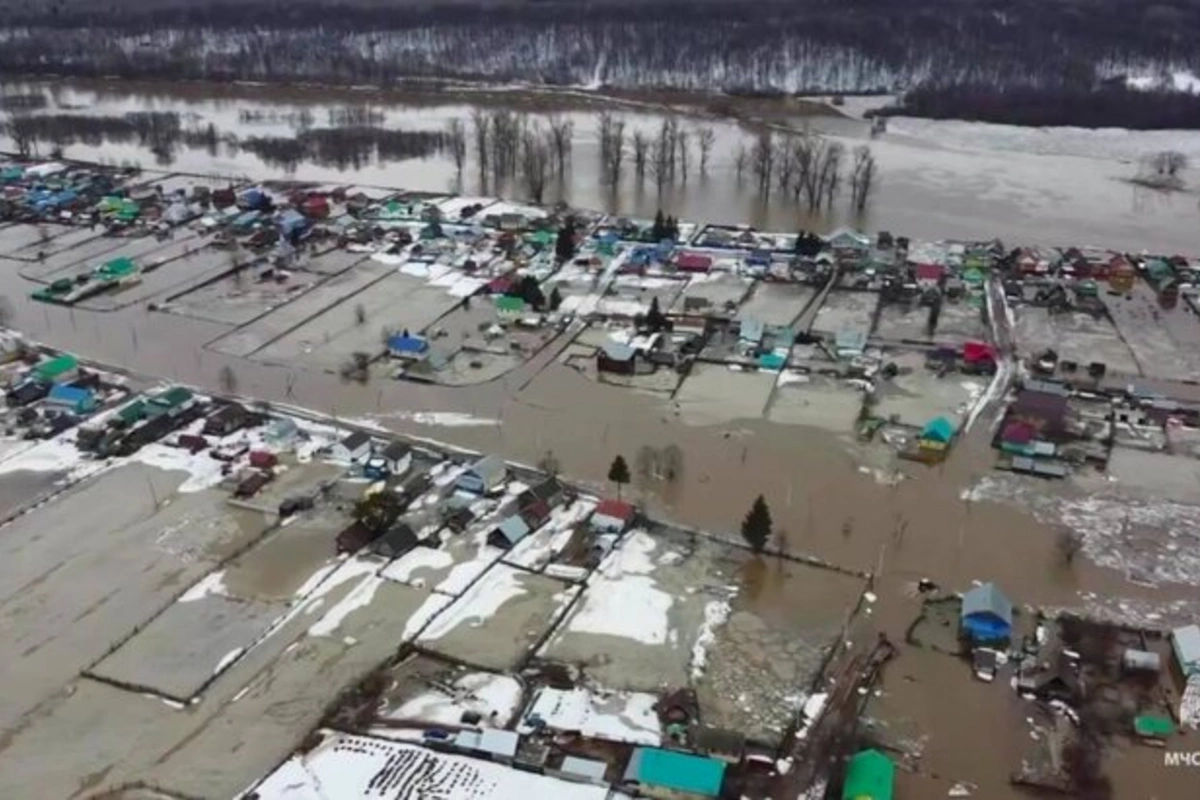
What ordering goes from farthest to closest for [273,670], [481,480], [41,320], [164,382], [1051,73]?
[1051,73] < [41,320] < [164,382] < [481,480] < [273,670]

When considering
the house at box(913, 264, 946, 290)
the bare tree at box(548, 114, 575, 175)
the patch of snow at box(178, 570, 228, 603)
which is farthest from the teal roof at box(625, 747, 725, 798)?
the bare tree at box(548, 114, 575, 175)

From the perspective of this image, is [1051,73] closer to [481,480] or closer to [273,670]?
[481,480]

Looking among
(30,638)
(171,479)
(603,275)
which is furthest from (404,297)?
(30,638)

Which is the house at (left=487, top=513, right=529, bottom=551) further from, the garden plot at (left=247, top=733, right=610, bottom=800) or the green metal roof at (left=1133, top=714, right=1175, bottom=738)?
the green metal roof at (left=1133, top=714, right=1175, bottom=738)

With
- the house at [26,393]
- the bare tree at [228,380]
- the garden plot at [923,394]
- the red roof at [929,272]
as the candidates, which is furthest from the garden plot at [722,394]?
the house at [26,393]

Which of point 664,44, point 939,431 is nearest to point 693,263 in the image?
point 939,431

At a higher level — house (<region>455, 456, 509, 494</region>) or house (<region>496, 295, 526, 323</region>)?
house (<region>496, 295, 526, 323</region>)
